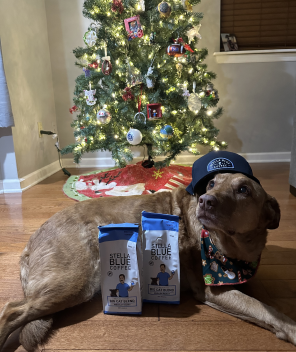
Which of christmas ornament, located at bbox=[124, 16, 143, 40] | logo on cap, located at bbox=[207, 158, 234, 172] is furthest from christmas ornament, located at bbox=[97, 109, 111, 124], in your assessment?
logo on cap, located at bbox=[207, 158, 234, 172]

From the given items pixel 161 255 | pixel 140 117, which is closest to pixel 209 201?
pixel 161 255

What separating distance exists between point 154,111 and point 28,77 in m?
1.83

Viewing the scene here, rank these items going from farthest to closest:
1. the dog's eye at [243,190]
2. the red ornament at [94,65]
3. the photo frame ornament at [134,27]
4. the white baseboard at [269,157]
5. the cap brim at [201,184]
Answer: the white baseboard at [269,157] → the red ornament at [94,65] → the photo frame ornament at [134,27] → the cap brim at [201,184] → the dog's eye at [243,190]

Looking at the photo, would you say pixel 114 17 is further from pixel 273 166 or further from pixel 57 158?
pixel 273 166

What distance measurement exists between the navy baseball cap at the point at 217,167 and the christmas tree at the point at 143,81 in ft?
5.36

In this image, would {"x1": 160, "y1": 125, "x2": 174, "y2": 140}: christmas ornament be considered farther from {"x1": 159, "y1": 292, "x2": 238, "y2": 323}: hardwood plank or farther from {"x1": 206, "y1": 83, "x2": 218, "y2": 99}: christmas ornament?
{"x1": 159, "y1": 292, "x2": 238, "y2": 323}: hardwood plank

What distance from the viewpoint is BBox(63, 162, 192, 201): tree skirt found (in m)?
3.01

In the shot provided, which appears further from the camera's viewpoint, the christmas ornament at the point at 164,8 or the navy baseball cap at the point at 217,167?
the christmas ornament at the point at 164,8

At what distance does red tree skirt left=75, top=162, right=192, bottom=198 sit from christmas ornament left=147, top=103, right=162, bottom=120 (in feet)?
2.24

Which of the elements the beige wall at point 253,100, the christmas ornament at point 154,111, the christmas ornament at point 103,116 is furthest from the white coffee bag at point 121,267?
the beige wall at point 253,100

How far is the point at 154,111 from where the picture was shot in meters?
3.01

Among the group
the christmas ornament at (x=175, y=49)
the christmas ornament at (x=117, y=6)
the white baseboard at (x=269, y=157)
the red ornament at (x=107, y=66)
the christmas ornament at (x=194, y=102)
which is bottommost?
the white baseboard at (x=269, y=157)

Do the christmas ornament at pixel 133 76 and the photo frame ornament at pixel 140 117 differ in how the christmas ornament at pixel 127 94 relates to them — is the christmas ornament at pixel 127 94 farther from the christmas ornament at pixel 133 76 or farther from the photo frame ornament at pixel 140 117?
the photo frame ornament at pixel 140 117

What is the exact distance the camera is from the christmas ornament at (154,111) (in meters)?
3.00
